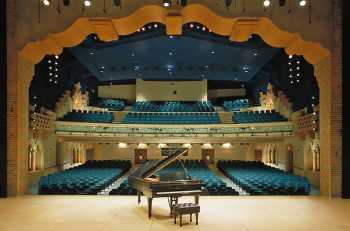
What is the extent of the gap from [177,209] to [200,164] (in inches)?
711

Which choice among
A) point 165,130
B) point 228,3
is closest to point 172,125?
point 165,130

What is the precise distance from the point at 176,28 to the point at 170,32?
323mm

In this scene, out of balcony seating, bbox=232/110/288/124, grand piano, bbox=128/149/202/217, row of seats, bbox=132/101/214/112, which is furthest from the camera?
row of seats, bbox=132/101/214/112

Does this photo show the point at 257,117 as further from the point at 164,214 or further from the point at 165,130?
the point at 164,214

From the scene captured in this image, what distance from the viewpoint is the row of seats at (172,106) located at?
32.7 meters

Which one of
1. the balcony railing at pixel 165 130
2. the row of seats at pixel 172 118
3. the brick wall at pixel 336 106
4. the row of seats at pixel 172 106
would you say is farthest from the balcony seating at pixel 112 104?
the brick wall at pixel 336 106

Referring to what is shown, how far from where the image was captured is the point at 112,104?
3462cm

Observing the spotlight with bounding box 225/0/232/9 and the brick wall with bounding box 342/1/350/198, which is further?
the brick wall with bounding box 342/1/350/198

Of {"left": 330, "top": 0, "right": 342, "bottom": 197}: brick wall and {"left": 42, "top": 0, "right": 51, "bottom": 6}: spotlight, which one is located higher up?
{"left": 42, "top": 0, "right": 51, "bottom": 6}: spotlight

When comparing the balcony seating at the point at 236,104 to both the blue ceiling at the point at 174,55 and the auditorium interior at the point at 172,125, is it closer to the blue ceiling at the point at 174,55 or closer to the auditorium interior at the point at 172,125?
the blue ceiling at the point at 174,55

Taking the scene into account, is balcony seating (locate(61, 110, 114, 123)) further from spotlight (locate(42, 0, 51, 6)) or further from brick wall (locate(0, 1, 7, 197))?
spotlight (locate(42, 0, 51, 6))

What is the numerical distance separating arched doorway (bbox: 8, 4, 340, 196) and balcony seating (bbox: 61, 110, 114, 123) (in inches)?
577

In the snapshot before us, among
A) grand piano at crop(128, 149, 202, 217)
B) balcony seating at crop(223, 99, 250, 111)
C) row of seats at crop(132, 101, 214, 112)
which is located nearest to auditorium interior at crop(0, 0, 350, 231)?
grand piano at crop(128, 149, 202, 217)

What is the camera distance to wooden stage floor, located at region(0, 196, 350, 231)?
24.7 feet
